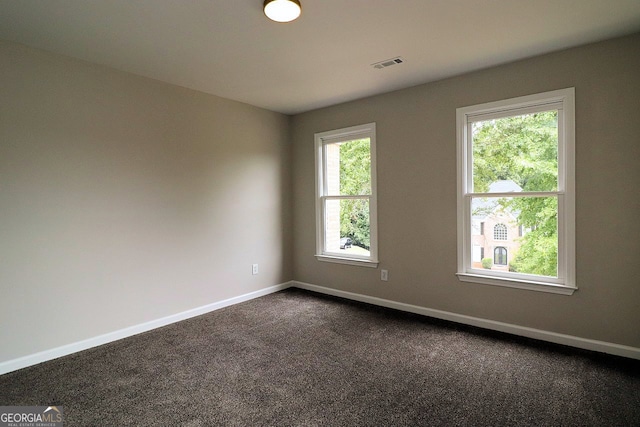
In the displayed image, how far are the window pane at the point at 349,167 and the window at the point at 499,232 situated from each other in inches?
59.2

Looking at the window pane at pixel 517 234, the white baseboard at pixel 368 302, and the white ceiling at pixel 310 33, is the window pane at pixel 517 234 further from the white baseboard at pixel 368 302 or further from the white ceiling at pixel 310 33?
the white ceiling at pixel 310 33

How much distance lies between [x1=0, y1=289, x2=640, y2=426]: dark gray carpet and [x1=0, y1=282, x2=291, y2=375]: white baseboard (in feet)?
0.29

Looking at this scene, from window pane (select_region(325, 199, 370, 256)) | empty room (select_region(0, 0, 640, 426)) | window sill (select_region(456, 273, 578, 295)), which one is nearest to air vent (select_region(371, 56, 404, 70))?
empty room (select_region(0, 0, 640, 426))

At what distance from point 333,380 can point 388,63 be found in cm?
269

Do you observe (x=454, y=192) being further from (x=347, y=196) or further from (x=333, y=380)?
(x=333, y=380)

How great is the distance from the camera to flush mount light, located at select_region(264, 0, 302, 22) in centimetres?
205

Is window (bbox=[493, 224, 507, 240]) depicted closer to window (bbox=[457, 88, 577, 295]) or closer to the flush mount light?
window (bbox=[457, 88, 577, 295])

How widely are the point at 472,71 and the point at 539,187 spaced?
4.19 feet

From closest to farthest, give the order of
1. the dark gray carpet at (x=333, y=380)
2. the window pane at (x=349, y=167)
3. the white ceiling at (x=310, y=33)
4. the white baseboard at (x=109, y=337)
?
1. the dark gray carpet at (x=333, y=380)
2. the white ceiling at (x=310, y=33)
3. the white baseboard at (x=109, y=337)
4. the window pane at (x=349, y=167)

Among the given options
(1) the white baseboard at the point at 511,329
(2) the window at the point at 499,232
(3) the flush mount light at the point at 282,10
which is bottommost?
(1) the white baseboard at the point at 511,329

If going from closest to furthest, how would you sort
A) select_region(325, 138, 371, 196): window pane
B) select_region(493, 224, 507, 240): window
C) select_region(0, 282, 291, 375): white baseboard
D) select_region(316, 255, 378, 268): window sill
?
select_region(0, 282, 291, 375): white baseboard, select_region(493, 224, 507, 240): window, select_region(316, 255, 378, 268): window sill, select_region(325, 138, 371, 196): window pane

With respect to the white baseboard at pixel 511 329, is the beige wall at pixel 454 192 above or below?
above

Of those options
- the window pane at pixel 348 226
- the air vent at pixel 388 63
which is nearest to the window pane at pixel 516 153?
the air vent at pixel 388 63

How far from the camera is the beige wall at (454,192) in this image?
2648 millimetres
